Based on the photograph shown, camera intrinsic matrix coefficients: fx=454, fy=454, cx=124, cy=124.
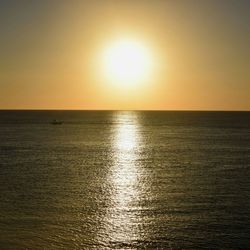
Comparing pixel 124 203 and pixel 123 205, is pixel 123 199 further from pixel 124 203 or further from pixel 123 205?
pixel 123 205

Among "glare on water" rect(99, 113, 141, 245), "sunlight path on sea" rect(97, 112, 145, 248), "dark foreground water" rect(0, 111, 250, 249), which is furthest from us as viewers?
"glare on water" rect(99, 113, 141, 245)

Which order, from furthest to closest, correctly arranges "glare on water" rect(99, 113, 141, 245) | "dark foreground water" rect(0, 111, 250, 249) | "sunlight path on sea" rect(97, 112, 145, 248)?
"glare on water" rect(99, 113, 141, 245) < "sunlight path on sea" rect(97, 112, 145, 248) < "dark foreground water" rect(0, 111, 250, 249)

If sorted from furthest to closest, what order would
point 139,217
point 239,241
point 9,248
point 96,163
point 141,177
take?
point 96,163 → point 141,177 → point 139,217 → point 239,241 → point 9,248

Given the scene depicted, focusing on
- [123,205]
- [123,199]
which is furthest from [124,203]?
[123,199]

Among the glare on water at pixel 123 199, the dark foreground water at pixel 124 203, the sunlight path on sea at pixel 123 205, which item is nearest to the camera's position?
the dark foreground water at pixel 124 203

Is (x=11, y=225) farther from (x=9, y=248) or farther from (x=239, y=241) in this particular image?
(x=239, y=241)

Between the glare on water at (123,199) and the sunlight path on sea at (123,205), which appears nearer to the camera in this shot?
the sunlight path on sea at (123,205)

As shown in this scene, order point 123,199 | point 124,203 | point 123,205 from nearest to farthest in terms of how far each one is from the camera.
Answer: point 123,205 < point 124,203 < point 123,199

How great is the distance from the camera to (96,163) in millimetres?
69562

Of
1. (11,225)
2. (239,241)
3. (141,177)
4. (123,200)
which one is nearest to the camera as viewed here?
(239,241)

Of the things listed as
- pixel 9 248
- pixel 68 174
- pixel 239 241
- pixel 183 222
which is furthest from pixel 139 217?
pixel 68 174

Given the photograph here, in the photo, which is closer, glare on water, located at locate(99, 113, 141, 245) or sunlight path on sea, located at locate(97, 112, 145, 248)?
sunlight path on sea, located at locate(97, 112, 145, 248)

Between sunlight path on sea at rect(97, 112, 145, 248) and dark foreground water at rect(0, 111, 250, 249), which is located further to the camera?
sunlight path on sea at rect(97, 112, 145, 248)

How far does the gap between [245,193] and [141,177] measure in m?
14.8
